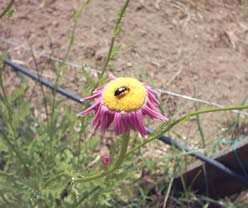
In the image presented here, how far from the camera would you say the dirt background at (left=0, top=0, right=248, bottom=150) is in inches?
82.1

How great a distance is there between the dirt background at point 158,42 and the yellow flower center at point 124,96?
1.22m

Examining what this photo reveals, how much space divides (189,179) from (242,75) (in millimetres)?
1179

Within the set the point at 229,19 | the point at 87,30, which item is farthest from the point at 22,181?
the point at 229,19

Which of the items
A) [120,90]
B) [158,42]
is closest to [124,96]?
[120,90]

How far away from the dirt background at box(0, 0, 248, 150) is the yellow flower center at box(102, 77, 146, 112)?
1220mm

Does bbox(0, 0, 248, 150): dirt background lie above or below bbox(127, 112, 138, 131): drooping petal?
below

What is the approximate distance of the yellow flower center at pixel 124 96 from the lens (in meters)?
0.65

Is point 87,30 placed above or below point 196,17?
below

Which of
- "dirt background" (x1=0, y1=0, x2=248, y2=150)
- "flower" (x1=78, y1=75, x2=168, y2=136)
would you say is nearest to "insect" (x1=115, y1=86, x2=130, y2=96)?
"flower" (x1=78, y1=75, x2=168, y2=136)

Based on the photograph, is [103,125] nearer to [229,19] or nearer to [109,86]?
[109,86]

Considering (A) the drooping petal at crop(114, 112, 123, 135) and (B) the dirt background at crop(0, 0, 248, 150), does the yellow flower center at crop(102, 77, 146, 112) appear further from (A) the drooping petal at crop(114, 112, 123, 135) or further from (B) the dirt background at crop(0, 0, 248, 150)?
(B) the dirt background at crop(0, 0, 248, 150)

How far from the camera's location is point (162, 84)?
2092mm

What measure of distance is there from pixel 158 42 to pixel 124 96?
1777 millimetres

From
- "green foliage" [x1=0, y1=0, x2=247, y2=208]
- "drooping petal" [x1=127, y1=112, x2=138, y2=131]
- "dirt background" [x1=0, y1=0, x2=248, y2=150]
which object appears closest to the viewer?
"drooping petal" [x1=127, y1=112, x2=138, y2=131]
